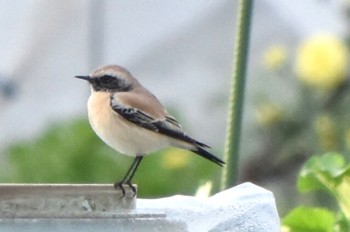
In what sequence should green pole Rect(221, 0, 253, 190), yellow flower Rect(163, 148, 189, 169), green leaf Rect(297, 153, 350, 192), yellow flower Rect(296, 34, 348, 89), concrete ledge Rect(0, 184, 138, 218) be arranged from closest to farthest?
1. concrete ledge Rect(0, 184, 138, 218)
2. green leaf Rect(297, 153, 350, 192)
3. green pole Rect(221, 0, 253, 190)
4. yellow flower Rect(296, 34, 348, 89)
5. yellow flower Rect(163, 148, 189, 169)

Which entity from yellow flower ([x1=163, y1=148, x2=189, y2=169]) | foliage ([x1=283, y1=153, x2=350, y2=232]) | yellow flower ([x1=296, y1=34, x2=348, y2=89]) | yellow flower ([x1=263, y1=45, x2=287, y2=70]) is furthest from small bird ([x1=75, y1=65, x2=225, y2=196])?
yellow flower ([x1=263, y1=45, x2=287, y2=70])

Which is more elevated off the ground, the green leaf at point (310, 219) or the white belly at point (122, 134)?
the green leaf at point (310, 219)

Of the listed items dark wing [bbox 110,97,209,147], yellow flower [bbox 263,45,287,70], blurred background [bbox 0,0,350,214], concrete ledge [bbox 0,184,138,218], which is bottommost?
blurred background [bbox 0,0,350,214]

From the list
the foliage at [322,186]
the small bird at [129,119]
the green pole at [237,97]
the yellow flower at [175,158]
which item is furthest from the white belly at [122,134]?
the yellow flower at [175,158]

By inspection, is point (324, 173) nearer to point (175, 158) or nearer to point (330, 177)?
point (330, 177)

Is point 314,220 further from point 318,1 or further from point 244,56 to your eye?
point 318,1

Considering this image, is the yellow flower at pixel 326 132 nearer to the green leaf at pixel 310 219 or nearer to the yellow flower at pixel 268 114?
the yellow flower at pixel 268 114

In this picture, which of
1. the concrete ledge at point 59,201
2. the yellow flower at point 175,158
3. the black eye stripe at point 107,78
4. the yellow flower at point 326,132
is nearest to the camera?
the concrete ledge at point 59,201

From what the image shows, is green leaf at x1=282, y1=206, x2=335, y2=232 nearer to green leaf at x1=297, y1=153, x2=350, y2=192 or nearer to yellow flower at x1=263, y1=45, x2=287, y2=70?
green leaf at x1=297, y1=153, x2=350, y2=192
